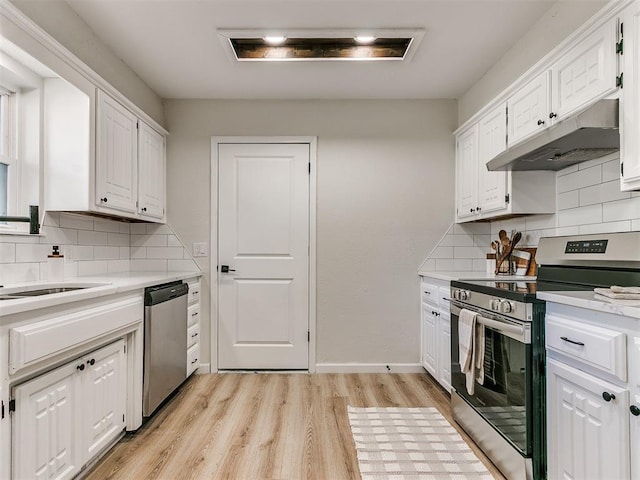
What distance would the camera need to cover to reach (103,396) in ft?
6.71

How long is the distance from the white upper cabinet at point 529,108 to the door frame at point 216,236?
1.66 metres

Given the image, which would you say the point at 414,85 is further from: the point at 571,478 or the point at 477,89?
the point at 571,478

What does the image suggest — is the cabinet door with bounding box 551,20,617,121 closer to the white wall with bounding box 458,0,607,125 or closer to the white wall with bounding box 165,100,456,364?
the white wall with bounding box 458,0,607,125

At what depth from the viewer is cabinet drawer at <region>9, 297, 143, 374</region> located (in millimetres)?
1417

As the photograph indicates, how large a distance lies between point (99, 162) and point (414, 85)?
2465 millimetres

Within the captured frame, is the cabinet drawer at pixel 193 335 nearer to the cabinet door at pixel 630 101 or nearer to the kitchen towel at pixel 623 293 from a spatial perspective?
the kitchen towel at pixel 623 293

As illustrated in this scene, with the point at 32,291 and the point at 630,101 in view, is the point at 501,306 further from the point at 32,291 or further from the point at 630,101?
the point at 32,291

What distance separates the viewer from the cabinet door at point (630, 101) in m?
1.66

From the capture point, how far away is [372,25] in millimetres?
2482

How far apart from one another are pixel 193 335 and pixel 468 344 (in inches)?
89.0

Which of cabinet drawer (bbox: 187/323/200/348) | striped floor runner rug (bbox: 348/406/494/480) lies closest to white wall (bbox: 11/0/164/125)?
cabinet drawer (bbox: 187/323/200/348)

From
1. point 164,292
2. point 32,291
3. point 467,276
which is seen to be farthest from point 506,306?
point 32,291

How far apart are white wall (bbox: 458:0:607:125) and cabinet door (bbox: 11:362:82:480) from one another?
3004 millimetres

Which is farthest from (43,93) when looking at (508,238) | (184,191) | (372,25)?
(508,238)
